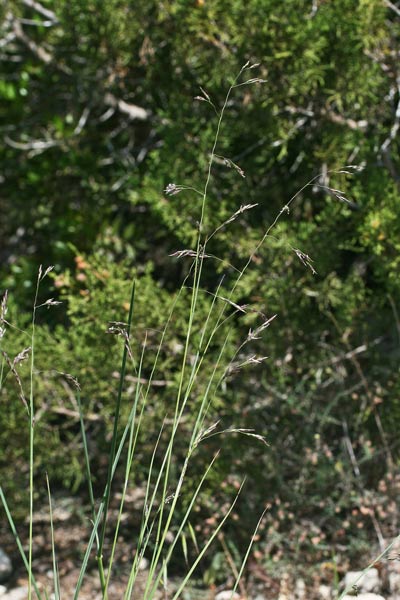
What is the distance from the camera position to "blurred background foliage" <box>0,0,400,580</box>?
3.26 m

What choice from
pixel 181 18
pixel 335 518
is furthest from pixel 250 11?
pixel 335 518

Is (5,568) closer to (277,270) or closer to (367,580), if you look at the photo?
(367,580)

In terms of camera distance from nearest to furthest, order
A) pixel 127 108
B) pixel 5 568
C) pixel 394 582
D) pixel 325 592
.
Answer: pixel 394 582 < pixel 325 592 < pixel 5 568 < pixel 127 108

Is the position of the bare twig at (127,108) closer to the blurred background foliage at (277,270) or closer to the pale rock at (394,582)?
the blurred background foliage at (277,270)

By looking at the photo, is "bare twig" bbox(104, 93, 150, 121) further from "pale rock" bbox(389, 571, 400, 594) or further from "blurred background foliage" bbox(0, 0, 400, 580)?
"pale rock" bbox(389, 571, 400, 594)

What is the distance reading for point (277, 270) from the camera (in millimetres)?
3457

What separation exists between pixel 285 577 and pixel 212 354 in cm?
91

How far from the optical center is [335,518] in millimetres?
3266

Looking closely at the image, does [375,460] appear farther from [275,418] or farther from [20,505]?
[20,505]

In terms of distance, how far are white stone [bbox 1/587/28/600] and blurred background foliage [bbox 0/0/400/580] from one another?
0.37 metres

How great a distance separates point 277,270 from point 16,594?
5.31 ft

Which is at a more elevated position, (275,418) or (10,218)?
(275,418)

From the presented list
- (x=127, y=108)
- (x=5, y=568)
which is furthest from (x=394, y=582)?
(x=127, y=108)

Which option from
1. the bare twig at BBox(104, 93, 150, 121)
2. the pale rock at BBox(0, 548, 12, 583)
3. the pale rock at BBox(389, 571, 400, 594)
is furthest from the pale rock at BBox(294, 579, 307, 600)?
the bare twig at BBox(104, 93, 150, 121)
